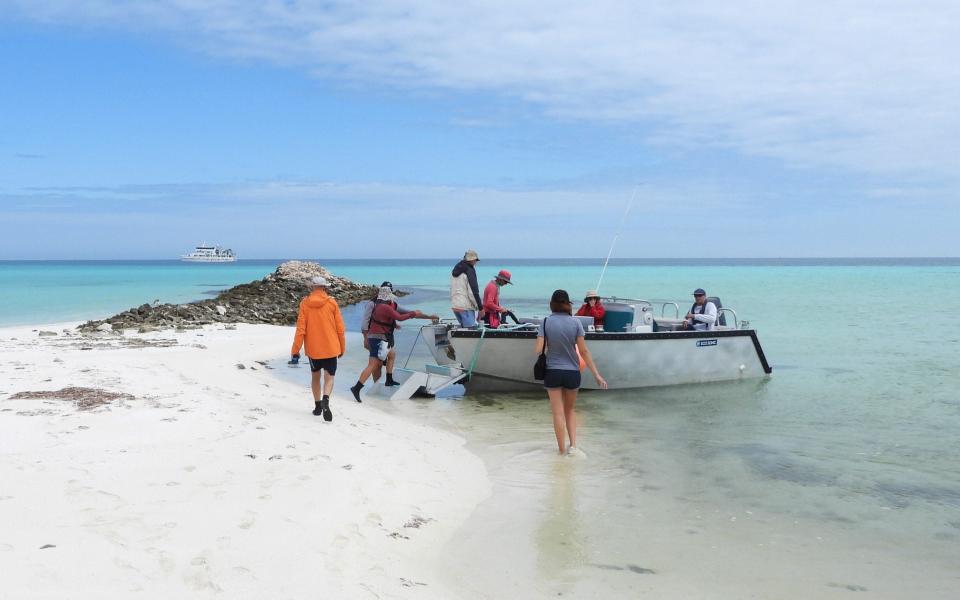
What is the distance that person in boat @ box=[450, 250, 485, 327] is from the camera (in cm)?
1251

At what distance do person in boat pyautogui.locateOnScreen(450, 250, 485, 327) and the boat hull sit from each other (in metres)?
0.37

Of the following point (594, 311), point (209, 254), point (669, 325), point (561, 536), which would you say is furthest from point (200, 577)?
point (209, 254)

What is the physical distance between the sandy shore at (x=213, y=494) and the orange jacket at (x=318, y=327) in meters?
0.87

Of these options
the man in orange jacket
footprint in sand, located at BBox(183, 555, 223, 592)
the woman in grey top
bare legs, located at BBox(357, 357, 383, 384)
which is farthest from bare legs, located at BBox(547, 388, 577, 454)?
footprint in sand, located at BBox(183, 555, 223, 592)

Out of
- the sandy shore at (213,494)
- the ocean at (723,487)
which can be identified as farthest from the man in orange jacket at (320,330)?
the ocean at (723,487)

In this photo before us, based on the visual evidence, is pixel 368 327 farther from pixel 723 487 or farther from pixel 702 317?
pixel 702 317

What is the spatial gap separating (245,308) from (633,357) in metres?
20.1

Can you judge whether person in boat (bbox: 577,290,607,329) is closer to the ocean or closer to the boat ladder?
the ocean

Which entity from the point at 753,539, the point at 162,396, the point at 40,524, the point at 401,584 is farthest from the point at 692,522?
the point at 162,396

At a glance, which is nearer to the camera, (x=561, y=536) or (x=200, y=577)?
(x=200, y=577)

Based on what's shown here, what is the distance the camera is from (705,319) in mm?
14281

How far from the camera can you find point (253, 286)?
1646 inches

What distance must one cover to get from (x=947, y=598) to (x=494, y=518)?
3.36 meters

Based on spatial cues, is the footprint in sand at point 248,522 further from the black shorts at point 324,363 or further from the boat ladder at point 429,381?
the boat ladder at point 429,381
